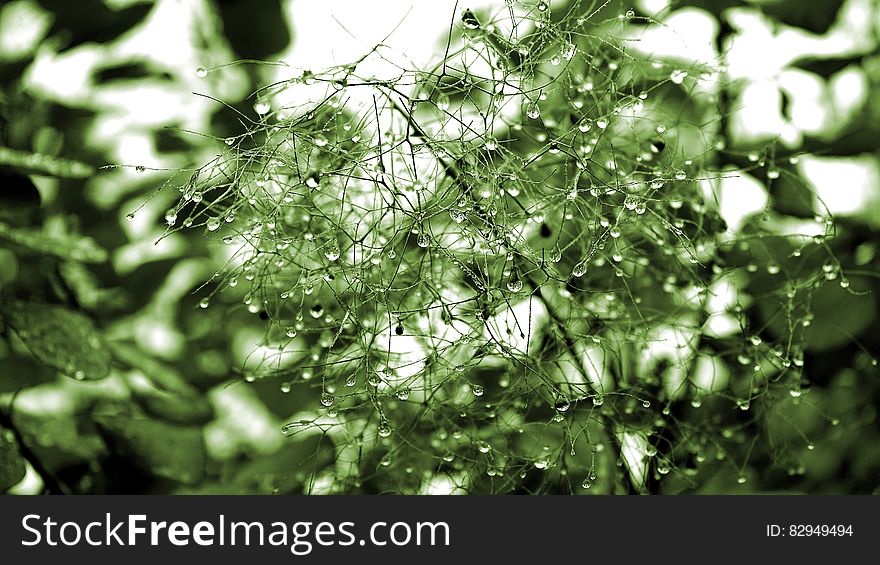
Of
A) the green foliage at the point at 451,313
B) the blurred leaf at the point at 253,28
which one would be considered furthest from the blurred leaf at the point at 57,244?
the blurred leaf at the point at 253,28

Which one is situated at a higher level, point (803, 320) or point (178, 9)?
point (178, 9)

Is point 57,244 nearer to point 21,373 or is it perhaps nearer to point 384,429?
point 21,373

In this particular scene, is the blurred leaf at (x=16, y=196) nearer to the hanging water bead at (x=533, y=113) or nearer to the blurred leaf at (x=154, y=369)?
the blurred leaf at (x=154, y=369)

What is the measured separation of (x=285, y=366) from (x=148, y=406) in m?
0.07

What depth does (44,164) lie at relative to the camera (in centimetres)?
32

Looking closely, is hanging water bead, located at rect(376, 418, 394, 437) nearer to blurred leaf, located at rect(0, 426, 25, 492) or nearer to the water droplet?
the water droplet

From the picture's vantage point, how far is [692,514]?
304 mm

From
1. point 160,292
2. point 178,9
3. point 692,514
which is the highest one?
point 178,9

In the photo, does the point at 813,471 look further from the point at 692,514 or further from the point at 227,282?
the point at 227,282

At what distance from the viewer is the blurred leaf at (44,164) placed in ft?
1.05

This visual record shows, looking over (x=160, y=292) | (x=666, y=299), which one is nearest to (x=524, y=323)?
(x=666, y=299)

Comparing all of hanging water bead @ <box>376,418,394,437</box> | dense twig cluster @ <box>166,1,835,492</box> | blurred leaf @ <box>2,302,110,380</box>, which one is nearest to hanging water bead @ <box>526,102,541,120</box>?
dense twig cluster @ <box>166,1,835,492</box>

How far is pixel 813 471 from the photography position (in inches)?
13.3

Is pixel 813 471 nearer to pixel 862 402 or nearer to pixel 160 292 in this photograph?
pixel 862 402
